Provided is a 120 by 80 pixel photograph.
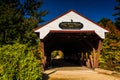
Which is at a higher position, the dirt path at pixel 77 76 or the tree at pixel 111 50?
the tree at pixel 111 50

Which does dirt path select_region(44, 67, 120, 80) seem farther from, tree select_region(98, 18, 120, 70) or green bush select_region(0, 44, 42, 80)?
green bush select_region(0, 44, 42, 80)

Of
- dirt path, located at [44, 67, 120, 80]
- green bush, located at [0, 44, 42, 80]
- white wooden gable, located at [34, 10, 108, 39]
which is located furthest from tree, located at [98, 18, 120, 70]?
green bush, located at [0, 44, 42, 80]

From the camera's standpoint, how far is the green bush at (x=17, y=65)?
12516 mm

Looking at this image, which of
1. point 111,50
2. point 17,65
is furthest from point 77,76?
point 111,50

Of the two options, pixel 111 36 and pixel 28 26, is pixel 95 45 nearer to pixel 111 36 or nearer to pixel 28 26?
pixel 111 36

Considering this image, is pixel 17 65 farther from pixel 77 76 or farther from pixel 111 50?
pixel 111 50

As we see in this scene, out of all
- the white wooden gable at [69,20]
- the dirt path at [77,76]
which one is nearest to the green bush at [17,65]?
the dirt path at [77,76]

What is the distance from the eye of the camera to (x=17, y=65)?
12867mm

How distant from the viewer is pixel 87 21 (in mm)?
23906

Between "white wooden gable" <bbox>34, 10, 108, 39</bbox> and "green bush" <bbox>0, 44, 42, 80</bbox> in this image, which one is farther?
"white wooden gable" <bbox>34, 10, 108, 39</bbox>

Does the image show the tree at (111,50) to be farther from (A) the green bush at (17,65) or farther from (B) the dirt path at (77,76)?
(A) the green bush at (17,65)

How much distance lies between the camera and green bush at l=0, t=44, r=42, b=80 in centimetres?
1252

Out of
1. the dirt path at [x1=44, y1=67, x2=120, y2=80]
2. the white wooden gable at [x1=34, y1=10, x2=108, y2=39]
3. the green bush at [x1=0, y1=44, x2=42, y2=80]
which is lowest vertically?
the dirt path at [x1=44, y1=67, x2=120, y2=80]

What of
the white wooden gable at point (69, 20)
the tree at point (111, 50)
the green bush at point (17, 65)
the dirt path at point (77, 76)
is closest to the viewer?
the green bush at point (17, 65)
